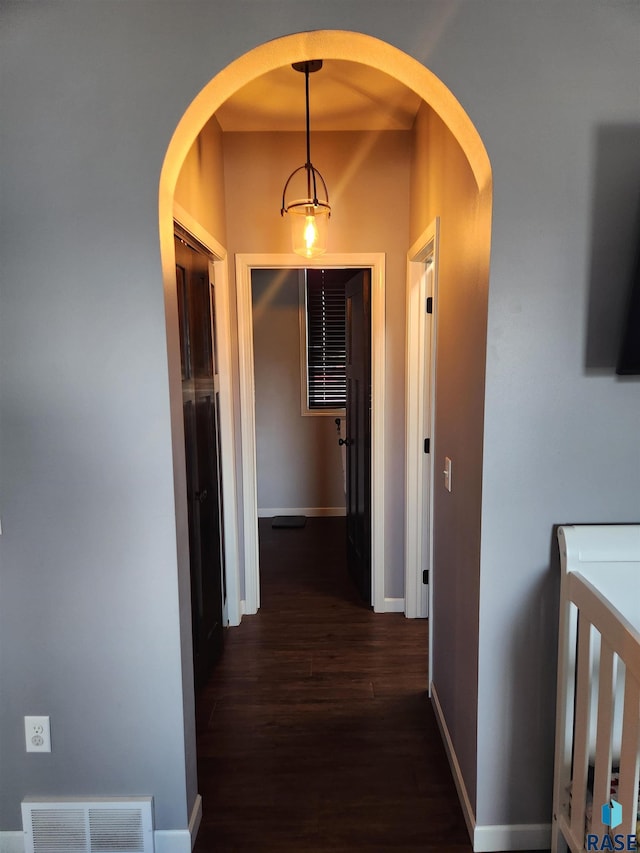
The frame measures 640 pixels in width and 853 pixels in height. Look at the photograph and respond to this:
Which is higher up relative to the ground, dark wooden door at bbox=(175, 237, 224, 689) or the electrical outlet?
dark wooden door at bbox=(175, 237, 224, 689)

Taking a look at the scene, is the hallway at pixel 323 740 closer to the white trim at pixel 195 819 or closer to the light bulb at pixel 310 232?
the white trim at pixel 195 819

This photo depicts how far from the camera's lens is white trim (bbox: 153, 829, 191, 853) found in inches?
63.4

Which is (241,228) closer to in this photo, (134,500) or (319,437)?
(134,500)

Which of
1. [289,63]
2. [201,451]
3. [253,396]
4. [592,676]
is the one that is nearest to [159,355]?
[289,63]

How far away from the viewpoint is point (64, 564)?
1.56 meters

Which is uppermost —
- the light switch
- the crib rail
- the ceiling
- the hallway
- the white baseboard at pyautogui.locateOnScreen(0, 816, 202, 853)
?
the ceiling

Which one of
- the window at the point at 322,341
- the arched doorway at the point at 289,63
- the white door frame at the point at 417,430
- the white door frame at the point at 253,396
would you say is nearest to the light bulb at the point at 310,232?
the white door frame at the point at 253,396

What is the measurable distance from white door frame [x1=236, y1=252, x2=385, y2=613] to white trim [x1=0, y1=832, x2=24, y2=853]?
5.33 ft

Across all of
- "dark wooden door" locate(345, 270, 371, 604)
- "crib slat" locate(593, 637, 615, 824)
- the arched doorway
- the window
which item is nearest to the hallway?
"dark wooden door" locate(345, 270, 371, 604)

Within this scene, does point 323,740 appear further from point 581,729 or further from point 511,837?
point 581,729

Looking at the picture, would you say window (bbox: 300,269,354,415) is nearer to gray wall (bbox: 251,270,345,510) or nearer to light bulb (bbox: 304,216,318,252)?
gray wall (bbox: 251,270,345,510)

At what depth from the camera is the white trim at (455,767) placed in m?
1.67

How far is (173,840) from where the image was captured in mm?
1612

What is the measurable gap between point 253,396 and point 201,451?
26.7 inches
